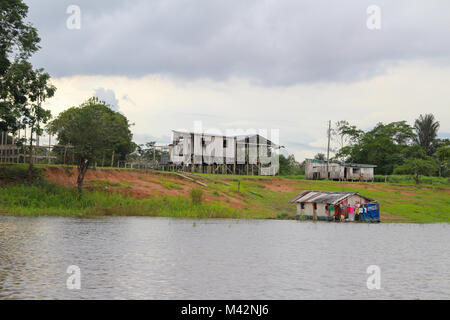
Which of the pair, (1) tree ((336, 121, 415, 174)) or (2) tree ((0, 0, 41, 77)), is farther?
(1) tree ((336, 121, 415, 174))

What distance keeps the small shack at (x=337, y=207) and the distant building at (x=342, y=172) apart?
38.5 meters

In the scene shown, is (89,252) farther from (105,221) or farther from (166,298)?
(105,221)

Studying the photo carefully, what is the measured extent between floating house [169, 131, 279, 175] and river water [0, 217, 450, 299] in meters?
45.6

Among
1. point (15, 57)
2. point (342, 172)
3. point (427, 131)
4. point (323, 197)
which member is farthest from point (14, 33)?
point (427, 131)

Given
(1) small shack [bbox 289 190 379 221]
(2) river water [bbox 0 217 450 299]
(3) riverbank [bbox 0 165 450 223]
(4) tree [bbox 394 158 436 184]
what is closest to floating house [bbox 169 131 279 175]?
(3) riverbank [bbox 0 165 450 223]

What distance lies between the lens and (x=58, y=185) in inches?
1941

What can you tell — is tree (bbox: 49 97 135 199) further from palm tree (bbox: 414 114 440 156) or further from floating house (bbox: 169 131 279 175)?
palm tree (bbox: 414 114 440 156)

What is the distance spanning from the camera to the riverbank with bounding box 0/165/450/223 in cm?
4547

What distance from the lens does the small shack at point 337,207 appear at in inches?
2030

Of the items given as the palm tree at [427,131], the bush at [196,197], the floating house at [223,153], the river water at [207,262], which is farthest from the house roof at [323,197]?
the palm tree at [427,131]

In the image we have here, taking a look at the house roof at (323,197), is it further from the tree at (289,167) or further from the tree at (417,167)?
the tree at (289,167)

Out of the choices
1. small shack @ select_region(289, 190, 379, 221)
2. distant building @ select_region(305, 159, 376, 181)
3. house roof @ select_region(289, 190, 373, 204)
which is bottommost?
small shack @ select_region(289, 190, 379, 221)

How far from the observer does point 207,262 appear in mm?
22656
